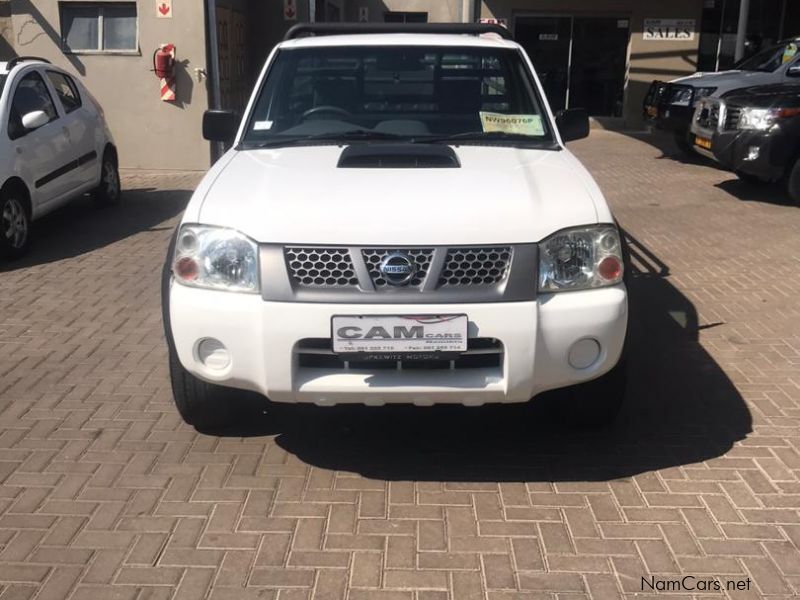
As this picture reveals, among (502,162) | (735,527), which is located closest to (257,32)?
(502,162)

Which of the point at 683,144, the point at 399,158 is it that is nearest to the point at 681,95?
the point at 683,144

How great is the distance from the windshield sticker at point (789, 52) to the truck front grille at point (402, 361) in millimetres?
11937

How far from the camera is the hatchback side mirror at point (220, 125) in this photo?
→ 202 inches

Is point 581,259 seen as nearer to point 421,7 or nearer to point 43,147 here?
point 43,147

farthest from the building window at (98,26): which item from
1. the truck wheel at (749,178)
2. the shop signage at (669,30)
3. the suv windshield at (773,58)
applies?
the shop signage at (669,30)

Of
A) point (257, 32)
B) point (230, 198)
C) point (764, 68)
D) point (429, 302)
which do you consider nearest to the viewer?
point (429, 302)

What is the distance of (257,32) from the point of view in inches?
627

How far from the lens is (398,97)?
4.95 m

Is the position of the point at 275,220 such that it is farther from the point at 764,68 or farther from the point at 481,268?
the point at 764,68

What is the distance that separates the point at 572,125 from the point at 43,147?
5.44 meters

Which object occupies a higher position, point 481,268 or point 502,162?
point 502,162

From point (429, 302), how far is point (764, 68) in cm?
1243

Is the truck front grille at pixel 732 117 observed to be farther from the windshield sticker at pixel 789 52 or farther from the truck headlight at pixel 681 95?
the windshield sticker at pixel 789 52

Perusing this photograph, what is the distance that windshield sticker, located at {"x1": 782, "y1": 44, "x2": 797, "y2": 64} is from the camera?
13.6 m
